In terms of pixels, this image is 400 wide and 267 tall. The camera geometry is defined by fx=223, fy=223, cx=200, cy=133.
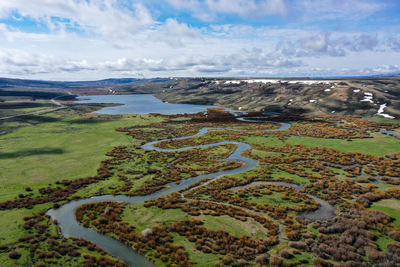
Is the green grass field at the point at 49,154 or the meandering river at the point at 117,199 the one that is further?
A: the green grass field at the point at 49,154

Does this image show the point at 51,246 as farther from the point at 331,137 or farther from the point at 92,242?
the point at 331,137

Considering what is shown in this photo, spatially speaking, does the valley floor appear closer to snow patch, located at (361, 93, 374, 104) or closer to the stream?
the stream

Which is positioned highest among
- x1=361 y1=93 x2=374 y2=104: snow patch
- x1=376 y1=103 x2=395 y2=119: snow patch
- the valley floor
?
x1=361 y1=93 x2=374 y2=104: snow patch

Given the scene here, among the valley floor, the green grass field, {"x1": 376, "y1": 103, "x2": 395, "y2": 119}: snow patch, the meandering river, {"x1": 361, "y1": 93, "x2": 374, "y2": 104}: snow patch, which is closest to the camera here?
the valley floor

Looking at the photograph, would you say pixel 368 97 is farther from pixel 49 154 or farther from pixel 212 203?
pixel 49 154

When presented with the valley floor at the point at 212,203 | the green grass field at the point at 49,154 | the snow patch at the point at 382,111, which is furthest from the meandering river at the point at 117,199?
the snow patch at the point at 382,111

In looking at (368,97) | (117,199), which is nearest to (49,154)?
(117,199)

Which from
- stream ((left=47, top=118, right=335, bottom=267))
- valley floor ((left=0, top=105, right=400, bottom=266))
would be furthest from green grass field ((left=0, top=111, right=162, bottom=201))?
stream ((left=47, top=118, right=335, bottom=267))

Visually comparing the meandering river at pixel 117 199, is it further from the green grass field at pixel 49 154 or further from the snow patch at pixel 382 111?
the snow patch at pixel 382 111

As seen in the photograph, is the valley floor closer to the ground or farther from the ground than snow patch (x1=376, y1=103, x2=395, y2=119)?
farther from the ground

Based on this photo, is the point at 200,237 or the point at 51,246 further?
the point at 200,237

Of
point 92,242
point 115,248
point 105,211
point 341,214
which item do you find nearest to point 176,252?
point 115,248
